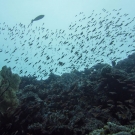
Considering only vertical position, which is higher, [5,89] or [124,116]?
[5,89]

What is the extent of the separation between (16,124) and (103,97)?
5.99 m

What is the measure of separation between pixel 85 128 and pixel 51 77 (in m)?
13.4

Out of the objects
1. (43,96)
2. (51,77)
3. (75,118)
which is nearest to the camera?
(75,118)

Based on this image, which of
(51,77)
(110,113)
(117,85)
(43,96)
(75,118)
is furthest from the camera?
(51,77)

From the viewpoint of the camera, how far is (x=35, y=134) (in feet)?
28.8

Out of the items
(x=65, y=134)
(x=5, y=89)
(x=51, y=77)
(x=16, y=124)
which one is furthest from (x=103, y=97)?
(x=51, y=77)

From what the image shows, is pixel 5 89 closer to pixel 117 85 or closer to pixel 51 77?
pixel 117 85

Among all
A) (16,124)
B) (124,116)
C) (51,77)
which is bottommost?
(124,116)

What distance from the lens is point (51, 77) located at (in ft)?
70.5

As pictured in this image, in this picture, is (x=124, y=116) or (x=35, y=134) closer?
(x=35, y=134)

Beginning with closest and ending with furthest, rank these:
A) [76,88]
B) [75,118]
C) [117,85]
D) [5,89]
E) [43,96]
Result: [75,118] < [5,89] < [117,85] < [76,88] < [43,96]

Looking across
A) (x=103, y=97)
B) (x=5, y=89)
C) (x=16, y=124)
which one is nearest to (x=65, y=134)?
(x=16, y=124)

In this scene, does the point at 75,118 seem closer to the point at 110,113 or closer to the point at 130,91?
the point at 110,113

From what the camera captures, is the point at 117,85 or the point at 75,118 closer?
the point at 75,118
